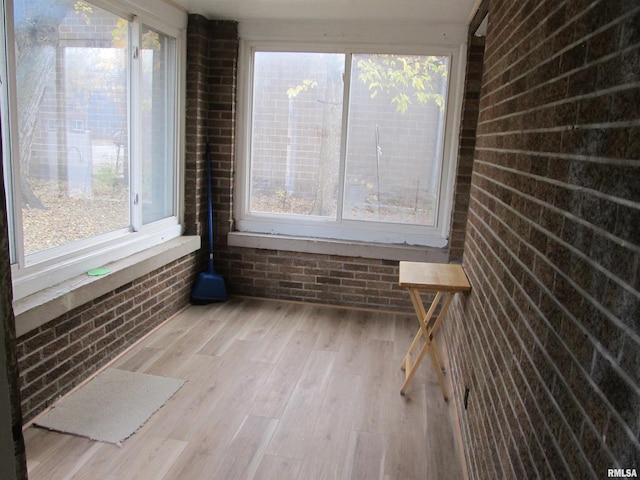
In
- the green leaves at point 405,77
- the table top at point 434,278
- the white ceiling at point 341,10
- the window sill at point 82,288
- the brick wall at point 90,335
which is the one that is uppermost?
the white ceiling at point 341,10

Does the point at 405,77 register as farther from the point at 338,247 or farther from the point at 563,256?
the point at 563,256

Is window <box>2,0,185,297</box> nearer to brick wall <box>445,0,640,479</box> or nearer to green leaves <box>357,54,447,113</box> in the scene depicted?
green leaves <box>357,54,447,113</box>

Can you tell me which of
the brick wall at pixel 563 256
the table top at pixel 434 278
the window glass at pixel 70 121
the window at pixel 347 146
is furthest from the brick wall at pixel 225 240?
the brick wall at pixel 563 256

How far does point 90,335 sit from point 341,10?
2981 millimetres

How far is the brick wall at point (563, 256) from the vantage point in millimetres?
937

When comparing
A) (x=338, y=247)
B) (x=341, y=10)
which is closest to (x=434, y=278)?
(x=338, y=247)

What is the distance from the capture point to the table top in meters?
2.96

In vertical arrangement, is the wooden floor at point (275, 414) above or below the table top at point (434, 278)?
below

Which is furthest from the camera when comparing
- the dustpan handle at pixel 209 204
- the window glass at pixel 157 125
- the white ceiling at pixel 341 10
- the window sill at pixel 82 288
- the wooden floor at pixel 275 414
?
the dustpan handle at pixel 209 204

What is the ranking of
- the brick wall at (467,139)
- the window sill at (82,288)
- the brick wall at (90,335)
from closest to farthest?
1. the window sill at (82,288)
2. the brick wall at (90,335)
3. the brick wall at (467,139)

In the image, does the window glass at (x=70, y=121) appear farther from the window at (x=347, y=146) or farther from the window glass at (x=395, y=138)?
the window glass at (x=395, y=138)

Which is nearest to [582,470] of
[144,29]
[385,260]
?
[385,260]

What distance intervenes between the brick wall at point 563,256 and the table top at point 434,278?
0.58 meters

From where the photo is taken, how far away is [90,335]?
124 inches
